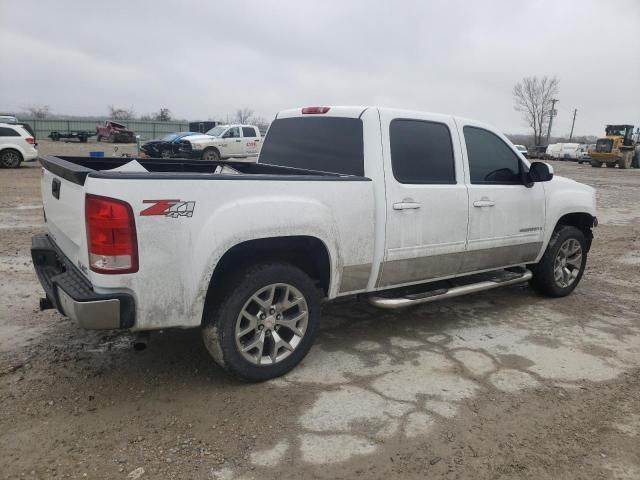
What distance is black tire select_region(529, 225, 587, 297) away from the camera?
18.0 feet

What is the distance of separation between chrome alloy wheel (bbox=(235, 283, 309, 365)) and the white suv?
18.5m

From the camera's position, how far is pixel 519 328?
190 inches

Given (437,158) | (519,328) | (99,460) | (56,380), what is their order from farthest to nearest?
1. (519,328)
2. (437,158)
3. (56,380)
4. (99,460)

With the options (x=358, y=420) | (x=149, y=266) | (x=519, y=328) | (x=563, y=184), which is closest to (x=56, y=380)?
(x=149, y=266)

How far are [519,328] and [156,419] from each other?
3333 millimetres

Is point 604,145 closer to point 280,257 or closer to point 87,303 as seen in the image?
point 280,257

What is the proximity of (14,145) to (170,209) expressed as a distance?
18712 mm

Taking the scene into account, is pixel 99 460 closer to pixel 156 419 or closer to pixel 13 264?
pixel 156 419

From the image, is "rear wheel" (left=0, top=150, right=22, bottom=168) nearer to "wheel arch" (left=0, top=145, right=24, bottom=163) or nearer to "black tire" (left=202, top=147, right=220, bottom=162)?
"wheel arch" (left=0, top=145, right=24, bottom=163)

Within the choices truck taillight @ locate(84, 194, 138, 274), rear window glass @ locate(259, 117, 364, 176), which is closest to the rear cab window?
rear window glass @ locate(259, 117, 364, 176)

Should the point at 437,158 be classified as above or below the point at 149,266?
above

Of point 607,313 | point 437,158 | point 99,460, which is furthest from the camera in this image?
point 607,313

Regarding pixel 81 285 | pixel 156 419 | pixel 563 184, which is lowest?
pixel 156 419

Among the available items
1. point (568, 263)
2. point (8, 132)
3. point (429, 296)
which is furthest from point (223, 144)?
point (429, 296)
